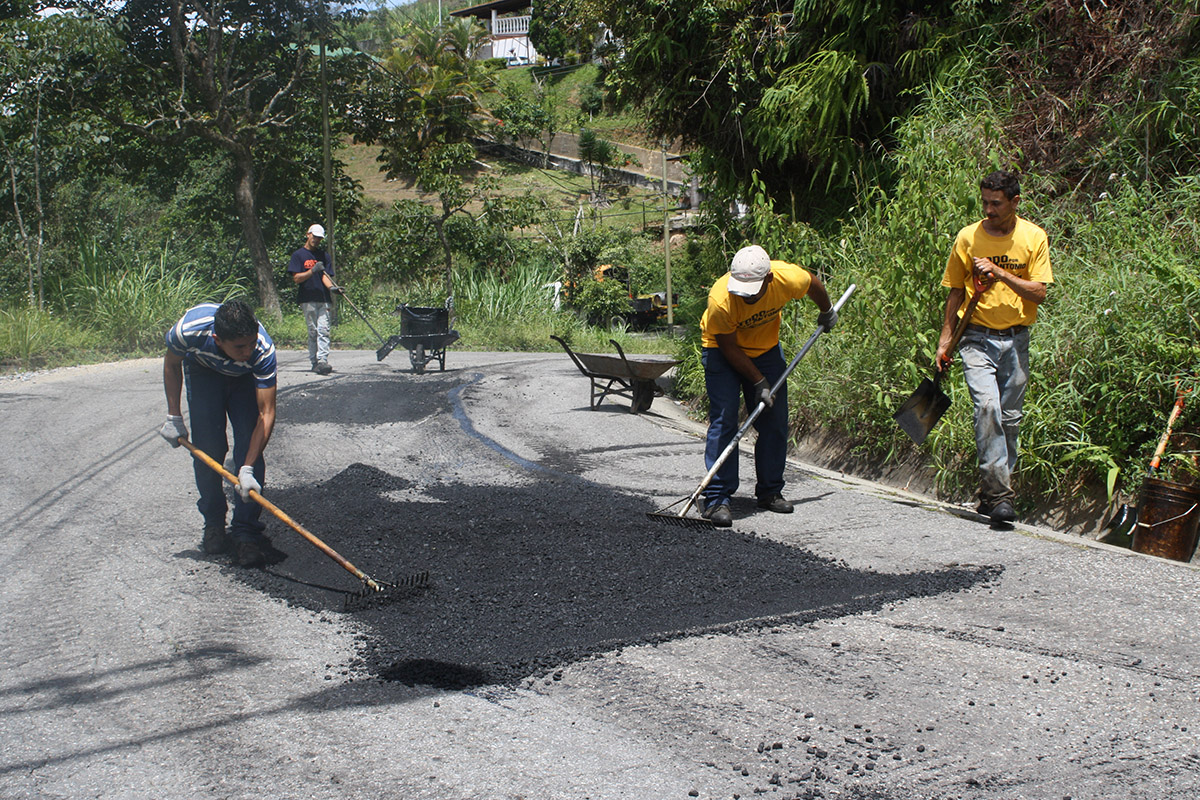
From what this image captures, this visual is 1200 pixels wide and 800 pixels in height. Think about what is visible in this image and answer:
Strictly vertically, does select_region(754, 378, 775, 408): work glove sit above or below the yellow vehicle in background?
above

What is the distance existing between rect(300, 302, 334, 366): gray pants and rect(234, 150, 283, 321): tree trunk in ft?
37.2

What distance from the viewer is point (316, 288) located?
11891 mm

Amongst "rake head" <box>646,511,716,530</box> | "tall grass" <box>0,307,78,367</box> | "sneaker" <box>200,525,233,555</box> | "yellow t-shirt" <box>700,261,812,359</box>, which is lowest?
Answer: "tall grass" <box>0,307,78,367</box>

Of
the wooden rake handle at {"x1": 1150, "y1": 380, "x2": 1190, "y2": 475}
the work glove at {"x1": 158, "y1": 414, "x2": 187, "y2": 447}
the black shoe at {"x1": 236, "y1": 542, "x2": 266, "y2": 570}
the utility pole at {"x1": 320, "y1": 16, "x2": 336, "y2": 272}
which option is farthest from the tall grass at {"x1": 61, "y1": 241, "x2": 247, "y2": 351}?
the wooden rake handle at {"x1": 1150, "y1": 380, "x2": 1190, "y2": 475}

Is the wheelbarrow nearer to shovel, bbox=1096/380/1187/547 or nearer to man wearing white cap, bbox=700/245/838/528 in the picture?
man wearing white cap, bbox=700/245/838/528

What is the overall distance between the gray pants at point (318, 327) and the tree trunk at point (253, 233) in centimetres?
1133

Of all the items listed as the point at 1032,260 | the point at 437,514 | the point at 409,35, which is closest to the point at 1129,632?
the point at 1032,260

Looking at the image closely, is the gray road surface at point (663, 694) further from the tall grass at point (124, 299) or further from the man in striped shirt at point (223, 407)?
the tall grass at point (124, 299)

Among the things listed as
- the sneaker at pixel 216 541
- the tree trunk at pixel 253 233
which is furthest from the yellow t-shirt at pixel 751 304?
the tree trunk at pixel 253 233

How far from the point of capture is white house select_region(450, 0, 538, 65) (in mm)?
56969

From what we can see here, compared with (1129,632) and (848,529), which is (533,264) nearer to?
(848,529)

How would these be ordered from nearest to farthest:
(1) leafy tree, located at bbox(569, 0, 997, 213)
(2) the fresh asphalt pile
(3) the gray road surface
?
(3) the gray road surface → (2) the fresh asphalt pile → (1) leafy tree, located at bbox(569, 0, 997, 213)

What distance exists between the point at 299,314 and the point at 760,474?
20832mm

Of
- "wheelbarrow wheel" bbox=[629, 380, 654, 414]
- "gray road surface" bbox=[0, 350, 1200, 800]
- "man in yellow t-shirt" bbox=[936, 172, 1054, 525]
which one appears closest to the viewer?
"gray road surface" bbox=[0, 350, 1200, 800]
